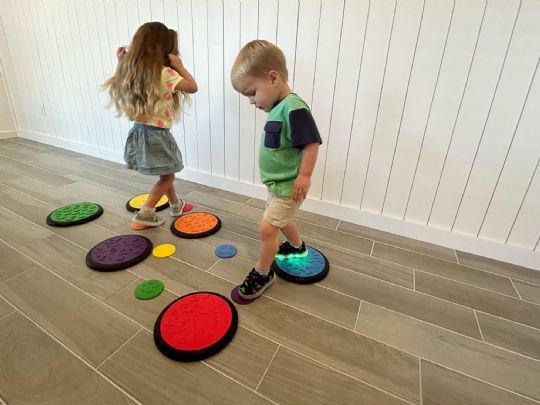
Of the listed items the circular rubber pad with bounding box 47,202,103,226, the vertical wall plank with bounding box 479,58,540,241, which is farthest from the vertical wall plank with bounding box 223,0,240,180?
the vertical wall plank with bounding box 479,58,540,241

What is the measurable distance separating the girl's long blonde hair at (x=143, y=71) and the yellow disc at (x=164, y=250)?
2.01 feet

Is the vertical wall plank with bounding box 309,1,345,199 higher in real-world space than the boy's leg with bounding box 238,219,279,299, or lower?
higher

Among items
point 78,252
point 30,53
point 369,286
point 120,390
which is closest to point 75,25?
point 30,53

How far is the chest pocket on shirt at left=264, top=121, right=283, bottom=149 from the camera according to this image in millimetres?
967

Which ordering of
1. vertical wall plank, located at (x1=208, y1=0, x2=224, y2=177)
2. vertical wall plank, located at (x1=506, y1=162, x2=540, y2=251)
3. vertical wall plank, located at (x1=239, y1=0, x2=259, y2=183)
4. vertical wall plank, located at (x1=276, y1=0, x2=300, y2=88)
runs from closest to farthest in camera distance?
1. vertical wall plank, located at (x1=506, y1=162, x2=540, y2=251)
2. vertical wall plank, located at (x1=276, y1=0, x2=300, y2=88)
3. vertical wall plank, located at (x1=239, y1=0, x2=259, y2=183)
4. vertical wall plank, located at (x1=208, y1=0, x2=224, y2=177)

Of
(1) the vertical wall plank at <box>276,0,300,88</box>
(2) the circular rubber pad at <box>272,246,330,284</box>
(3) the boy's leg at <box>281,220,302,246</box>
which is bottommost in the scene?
(2) the circular rubber pad at <box>272,246,330,284</box>

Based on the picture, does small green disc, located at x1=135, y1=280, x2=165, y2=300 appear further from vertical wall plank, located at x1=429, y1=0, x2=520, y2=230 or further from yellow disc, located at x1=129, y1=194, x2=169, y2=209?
vertical wall plank, located at x1=429, y1=0, x2=520, y2=230

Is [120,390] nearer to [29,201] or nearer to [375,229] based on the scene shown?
[375,229]

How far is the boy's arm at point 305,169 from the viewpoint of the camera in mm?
941

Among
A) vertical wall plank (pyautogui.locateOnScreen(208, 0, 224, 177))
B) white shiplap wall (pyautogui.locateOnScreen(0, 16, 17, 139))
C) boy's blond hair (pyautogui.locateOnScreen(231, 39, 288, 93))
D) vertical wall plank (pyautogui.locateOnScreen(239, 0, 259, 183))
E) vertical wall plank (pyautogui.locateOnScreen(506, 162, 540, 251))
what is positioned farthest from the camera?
white shiplap wall (pyautogui.locateOnScreen(0, 16, 17, 139))

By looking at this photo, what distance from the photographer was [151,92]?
1.27 meters

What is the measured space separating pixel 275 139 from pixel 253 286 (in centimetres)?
54

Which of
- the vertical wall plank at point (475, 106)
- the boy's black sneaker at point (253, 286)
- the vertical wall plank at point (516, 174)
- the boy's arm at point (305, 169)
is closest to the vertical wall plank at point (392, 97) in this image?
the vertical wall plank at point (475, 106)

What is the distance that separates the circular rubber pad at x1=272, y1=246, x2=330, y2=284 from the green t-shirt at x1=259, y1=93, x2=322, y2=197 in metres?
0.37
